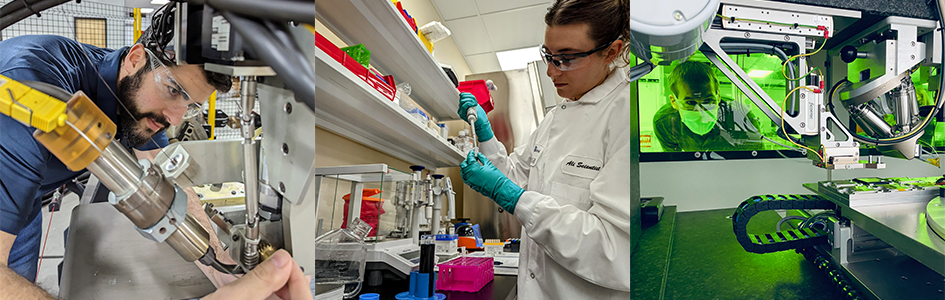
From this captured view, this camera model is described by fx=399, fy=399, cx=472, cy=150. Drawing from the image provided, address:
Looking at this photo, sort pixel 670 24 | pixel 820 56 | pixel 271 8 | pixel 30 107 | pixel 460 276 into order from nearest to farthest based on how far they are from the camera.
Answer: pixel 30 107, pixel 271 8, pixel 670 24, pixel 820 56, pixel 460 276

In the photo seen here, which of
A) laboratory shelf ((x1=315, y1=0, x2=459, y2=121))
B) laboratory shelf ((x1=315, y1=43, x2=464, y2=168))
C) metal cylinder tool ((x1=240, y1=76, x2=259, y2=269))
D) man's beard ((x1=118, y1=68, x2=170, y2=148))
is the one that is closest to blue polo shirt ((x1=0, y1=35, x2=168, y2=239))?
man's beard ((x1=118, y1=68, x2=170, y2=148))

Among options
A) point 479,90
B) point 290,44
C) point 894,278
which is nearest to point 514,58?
point 479,90

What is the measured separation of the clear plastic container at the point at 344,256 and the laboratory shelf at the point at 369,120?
199 mm

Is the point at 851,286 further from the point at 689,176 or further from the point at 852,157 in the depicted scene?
the point at 689,176

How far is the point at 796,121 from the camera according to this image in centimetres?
76

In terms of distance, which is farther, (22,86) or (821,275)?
(821,275)

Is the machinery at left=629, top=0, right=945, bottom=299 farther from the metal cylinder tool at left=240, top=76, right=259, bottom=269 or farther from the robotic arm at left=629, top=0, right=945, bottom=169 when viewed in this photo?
the metal cylinder tool at left=240, top=76, right=259, bottom=269

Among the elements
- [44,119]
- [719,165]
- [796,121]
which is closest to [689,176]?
[719,165]

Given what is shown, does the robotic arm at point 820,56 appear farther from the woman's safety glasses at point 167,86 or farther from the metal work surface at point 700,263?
the woman's safety glasses at point 167,86

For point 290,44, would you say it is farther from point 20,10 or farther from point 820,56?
point 820,56

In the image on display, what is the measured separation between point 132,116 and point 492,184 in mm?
690

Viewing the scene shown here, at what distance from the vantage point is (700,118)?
2.43 ft

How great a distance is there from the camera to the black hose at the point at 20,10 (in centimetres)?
44

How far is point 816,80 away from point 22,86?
1.18 metres
